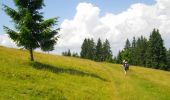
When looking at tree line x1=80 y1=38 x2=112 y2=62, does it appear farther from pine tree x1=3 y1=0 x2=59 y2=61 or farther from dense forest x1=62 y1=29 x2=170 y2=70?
pine tree x1=3 y1=0 x2=59 y2=61

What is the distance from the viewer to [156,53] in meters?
108

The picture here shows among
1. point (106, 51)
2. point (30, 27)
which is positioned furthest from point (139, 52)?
point (30, 27)

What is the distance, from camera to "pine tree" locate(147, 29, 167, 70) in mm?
106500

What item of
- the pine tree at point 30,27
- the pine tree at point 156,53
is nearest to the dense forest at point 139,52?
the pine tree at point 156,53

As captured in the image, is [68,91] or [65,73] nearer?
[68,91]

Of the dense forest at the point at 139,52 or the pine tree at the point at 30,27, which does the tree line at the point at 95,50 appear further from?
the pine tree at the point at 30,27

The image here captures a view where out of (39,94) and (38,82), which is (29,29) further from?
(39,94)

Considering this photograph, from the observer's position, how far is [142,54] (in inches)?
5037

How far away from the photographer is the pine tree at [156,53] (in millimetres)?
106500

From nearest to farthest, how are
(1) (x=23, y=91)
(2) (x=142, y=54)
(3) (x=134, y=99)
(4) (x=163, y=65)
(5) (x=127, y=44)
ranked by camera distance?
(1) (x=23, y=91) < (3) (x=134, y=99) < (4) (x=163, y=65) < (2) (x=142, y=54) < (5) (x=127, y=44)

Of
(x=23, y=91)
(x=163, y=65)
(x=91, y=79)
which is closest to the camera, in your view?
(x=23, y=91)

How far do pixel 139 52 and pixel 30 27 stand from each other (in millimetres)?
94743

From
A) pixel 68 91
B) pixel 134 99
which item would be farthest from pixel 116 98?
pixel 68 91

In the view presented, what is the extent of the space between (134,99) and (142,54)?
337 ft
